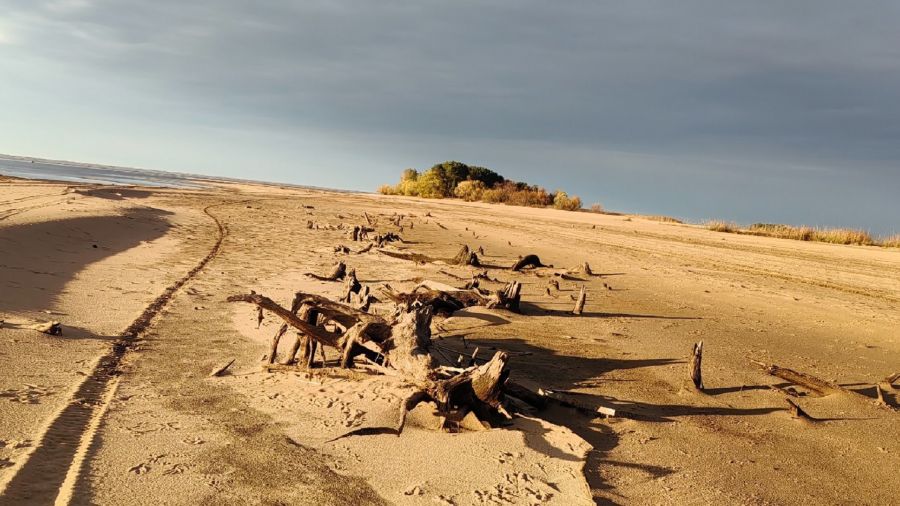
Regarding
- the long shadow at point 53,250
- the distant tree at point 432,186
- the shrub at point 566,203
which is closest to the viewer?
the long shadow at point 53,250

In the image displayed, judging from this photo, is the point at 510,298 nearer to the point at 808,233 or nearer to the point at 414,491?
the point at 414,491

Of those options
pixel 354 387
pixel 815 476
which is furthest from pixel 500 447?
pixel 815 476

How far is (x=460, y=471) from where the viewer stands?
3.29 metres

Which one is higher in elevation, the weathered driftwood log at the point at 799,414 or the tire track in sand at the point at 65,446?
the weathered driftwood log at the point at 799,414

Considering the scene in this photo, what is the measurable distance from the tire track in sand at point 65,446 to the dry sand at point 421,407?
1 centimetres

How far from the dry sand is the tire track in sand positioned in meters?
0.01

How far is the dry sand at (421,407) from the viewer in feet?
10.3

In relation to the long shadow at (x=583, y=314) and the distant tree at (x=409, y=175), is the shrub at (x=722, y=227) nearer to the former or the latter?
the long shadow at (x=583, y=314)

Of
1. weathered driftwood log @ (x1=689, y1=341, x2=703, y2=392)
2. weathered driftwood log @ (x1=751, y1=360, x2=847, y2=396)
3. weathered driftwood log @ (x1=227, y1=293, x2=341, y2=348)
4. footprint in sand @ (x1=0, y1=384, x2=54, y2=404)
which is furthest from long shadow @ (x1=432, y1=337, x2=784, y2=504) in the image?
footprint in sand @ (x1=0, y1=384, x2=54, y2=404)

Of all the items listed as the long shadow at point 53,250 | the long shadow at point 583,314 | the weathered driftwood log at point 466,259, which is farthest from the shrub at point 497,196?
the long shadow at point 583,314

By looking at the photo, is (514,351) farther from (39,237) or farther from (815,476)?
(39,237)

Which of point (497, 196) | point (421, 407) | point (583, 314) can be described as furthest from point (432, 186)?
point (421, 407)

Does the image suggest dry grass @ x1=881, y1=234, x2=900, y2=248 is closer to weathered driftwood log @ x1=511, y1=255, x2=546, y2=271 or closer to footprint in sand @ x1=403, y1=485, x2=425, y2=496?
weathered driftwood log @ x1=511, y1=255, x2=546, y2=271

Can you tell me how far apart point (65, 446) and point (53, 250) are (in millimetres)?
8210
